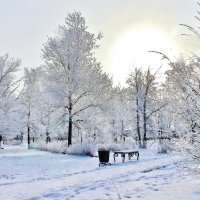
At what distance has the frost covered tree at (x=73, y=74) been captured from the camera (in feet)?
86.6

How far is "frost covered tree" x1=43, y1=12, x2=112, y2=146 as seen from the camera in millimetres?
26406

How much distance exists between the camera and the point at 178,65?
24.0ft

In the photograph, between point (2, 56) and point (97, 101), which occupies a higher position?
point (2, 56)

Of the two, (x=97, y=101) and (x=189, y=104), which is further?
(x=97, y=101)

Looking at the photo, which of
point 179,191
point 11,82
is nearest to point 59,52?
point 11,82

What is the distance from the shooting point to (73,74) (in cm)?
2630

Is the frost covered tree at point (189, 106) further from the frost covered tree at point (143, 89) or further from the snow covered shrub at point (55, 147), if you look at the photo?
the frost covered tree at point (143, 89)

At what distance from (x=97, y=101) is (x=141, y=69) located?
13.0 m

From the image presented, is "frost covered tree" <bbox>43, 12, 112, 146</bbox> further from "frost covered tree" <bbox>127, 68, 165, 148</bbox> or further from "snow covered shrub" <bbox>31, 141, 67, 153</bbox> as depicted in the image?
"frost covered tree" <bbox>127, 68, 165, 148</bbox>

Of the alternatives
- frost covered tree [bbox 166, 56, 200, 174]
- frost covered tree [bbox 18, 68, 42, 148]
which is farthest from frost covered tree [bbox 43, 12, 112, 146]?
frost covered tree [bbox 166, 56, 200, 174]

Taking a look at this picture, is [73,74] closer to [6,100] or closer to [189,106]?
[6,100]

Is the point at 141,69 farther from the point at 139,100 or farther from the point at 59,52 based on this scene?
the point at 59,52

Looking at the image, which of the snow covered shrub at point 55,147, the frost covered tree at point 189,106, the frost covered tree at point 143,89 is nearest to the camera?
the frost covered tree at point 189,106

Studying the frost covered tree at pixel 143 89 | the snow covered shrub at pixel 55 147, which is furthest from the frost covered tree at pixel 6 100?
the frost covered tree at pixel 143 89
